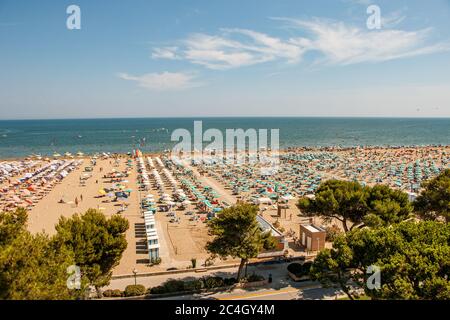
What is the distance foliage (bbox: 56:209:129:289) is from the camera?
11.6m

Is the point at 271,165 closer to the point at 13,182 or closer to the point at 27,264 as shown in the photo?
the point at 13,182

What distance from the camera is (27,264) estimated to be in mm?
7652

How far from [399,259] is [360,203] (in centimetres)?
819

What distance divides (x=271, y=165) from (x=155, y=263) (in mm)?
36727

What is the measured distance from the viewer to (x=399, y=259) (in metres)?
9.02

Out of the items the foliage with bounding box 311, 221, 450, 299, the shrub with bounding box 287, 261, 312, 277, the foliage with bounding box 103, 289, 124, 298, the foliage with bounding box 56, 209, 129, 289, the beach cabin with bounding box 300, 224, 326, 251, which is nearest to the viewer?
the foliage with bounding box 311, 221, 450, 299

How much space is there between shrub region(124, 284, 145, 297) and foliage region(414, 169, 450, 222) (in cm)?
1640

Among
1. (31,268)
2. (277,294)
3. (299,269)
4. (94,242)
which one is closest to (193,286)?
(277,294)

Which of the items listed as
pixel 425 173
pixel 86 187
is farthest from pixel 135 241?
pixel 425 173

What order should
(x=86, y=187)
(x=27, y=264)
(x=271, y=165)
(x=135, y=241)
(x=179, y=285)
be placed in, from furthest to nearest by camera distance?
(x=271, y=165) → (x=86, y=187) → (x=135, y=241) → (x=179, y=285) → (x=27, y=264)

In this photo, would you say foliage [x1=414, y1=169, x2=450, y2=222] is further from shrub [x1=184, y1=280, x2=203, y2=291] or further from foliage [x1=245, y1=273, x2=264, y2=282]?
shrub [x1=184, y1=280, x2=203, y2=291]

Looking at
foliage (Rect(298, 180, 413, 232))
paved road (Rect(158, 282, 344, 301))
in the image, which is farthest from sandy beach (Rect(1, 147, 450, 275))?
foliage (Rect(298, 180, 413, 232))
